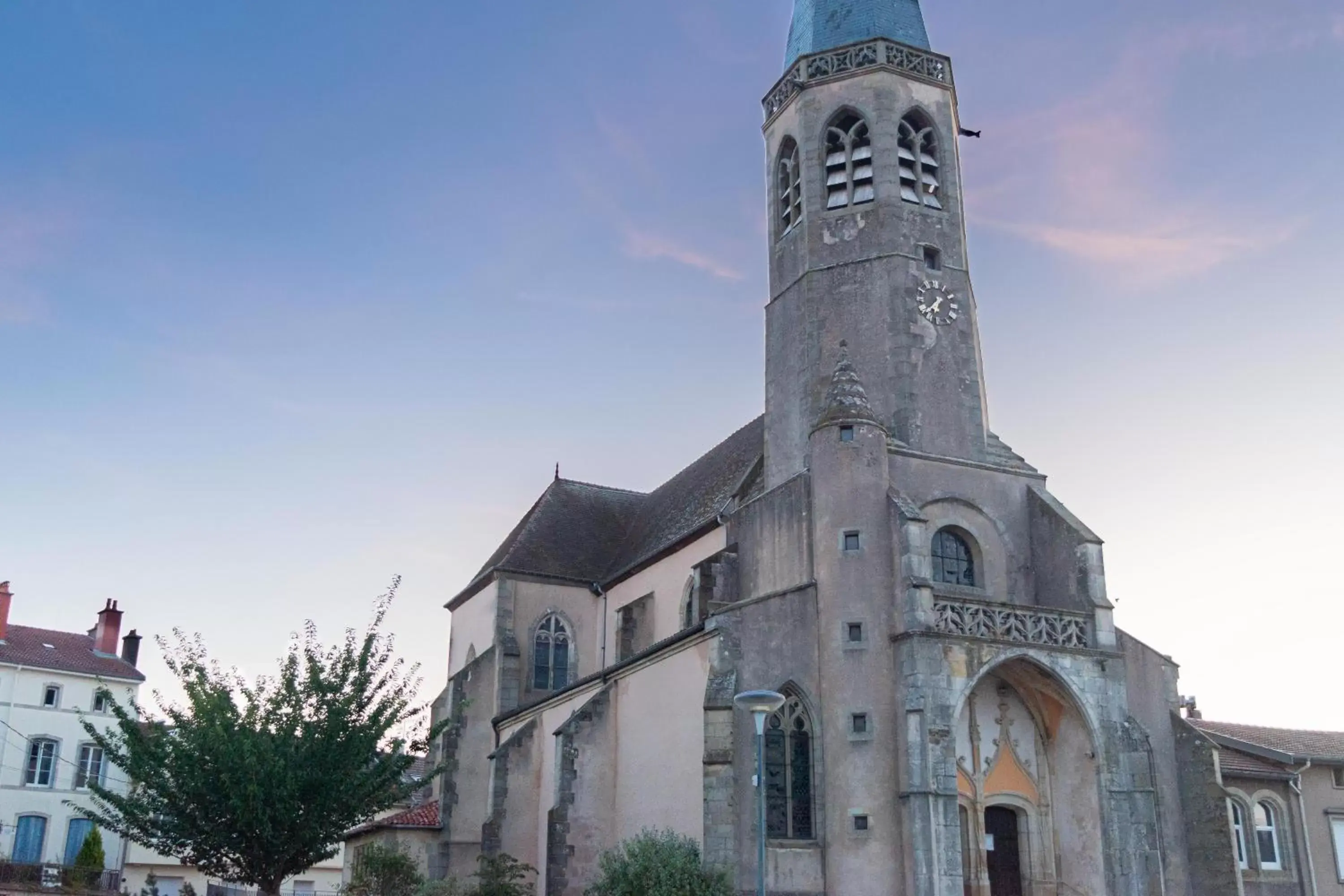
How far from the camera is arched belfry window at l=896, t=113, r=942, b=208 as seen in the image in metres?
25.6

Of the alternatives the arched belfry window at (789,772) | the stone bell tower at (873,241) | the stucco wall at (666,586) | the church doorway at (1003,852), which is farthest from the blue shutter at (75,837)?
the church doorway at (1003,852)

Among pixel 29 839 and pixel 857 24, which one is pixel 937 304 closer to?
pixel 857 24

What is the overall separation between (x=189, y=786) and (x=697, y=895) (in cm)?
764

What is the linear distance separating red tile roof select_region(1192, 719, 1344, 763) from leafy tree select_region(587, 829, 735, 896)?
12103mm

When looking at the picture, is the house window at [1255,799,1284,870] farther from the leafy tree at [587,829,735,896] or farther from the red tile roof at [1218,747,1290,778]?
the leafy tree at [587,829,735,896]

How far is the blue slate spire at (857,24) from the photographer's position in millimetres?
26828

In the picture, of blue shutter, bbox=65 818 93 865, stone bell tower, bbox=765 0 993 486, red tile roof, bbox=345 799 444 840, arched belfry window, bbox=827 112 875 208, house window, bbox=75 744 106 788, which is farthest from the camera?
house window, bbox=75 744 106 788

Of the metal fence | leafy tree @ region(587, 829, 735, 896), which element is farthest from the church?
the metal fence

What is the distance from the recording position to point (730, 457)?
97.3ft

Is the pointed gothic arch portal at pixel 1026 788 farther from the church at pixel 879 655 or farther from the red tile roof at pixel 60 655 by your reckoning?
the red tile roof at pixel 60 655

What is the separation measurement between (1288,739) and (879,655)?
11.9m

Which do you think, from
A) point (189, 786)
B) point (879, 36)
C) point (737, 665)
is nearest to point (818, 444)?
point (737, 665)

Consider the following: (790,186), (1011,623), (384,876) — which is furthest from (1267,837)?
(384,876)

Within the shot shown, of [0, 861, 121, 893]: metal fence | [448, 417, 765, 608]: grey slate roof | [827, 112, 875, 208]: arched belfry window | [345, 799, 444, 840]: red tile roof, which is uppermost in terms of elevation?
[827, 112, 875, 208]: arched belfry window
